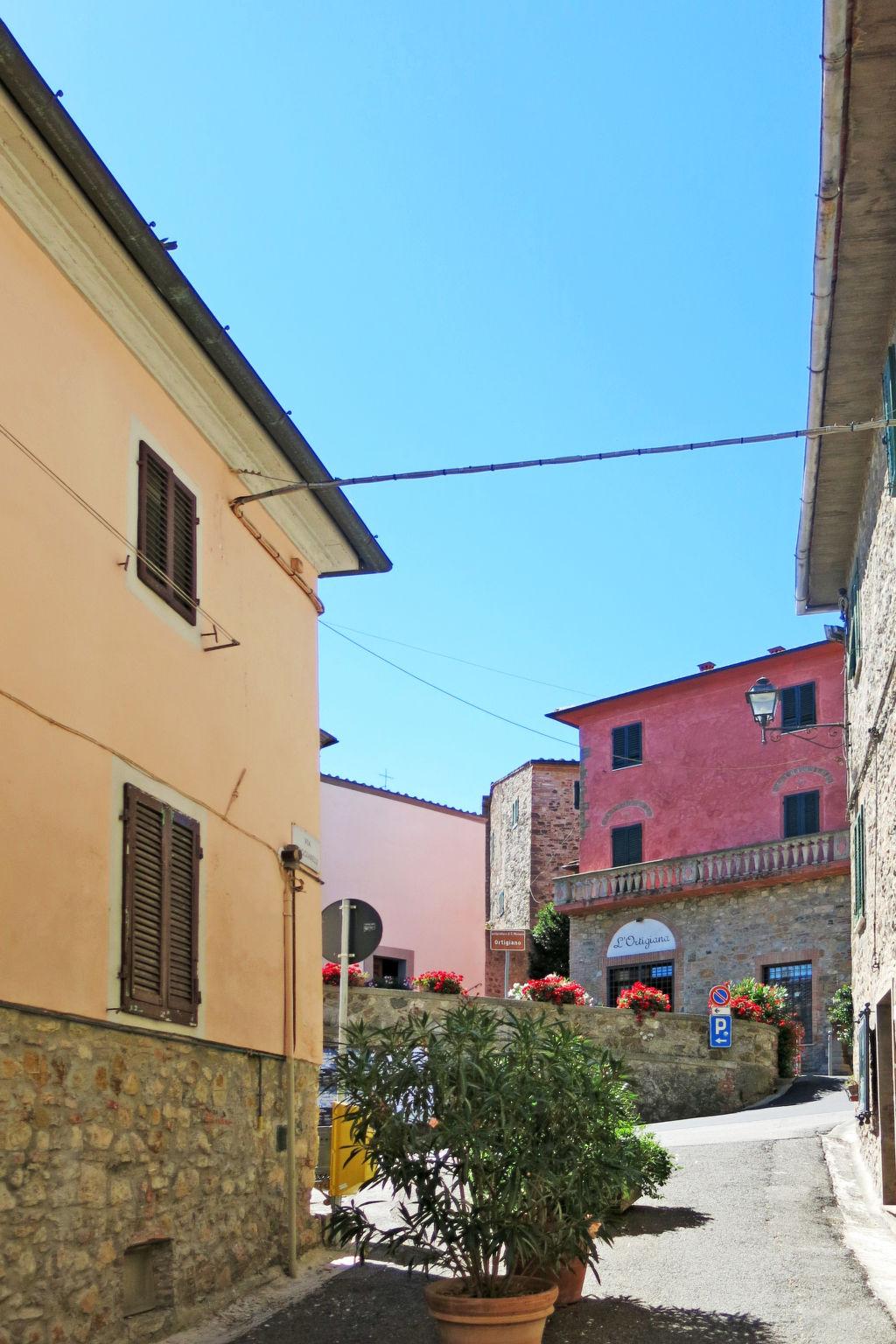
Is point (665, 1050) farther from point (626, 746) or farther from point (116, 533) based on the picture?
point (116, 533)

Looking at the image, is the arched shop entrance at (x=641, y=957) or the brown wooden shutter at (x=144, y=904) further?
the arched shop entrance at (x=641, y=957)

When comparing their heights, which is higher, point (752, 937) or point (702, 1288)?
point (752, 937)

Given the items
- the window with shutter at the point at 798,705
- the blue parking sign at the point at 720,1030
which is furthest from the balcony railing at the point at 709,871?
the blue parking sign at the point at 720,1030

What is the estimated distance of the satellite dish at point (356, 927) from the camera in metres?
12.2

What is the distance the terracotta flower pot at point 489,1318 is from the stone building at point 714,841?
22.1 meters

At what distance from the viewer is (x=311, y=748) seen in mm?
12492

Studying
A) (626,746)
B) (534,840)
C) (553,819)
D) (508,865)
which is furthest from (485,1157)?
(508,865)

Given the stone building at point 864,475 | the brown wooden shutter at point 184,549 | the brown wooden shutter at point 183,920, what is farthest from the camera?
the brown wooden shutter at point 184,549

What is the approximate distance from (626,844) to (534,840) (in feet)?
20.8

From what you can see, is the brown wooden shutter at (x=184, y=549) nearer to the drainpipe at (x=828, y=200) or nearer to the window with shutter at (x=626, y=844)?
the drainpipe at (x=828, y=200)

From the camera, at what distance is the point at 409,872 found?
37344mm

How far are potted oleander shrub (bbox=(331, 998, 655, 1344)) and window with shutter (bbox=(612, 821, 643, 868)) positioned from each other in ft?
89.1

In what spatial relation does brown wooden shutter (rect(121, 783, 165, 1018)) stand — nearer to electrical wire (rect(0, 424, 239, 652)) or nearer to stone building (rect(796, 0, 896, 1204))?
electrical wire (rect(0, 424, 239, 652))

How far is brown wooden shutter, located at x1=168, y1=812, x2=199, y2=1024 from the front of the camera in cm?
923
